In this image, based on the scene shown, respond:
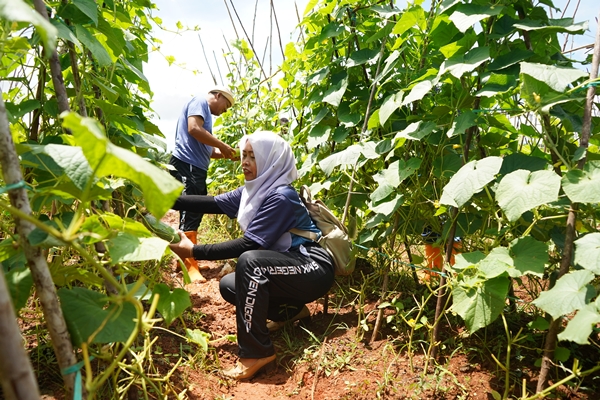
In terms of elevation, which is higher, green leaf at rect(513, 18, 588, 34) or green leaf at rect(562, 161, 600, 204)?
green leaf at rect(513, 18, 588, 34)

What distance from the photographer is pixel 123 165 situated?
2.05ft

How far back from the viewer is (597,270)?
1.13 m

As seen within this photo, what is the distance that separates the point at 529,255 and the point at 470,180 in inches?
11.0

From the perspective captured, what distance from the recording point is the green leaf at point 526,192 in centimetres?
117

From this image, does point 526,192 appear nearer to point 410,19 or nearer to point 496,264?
point 496,264

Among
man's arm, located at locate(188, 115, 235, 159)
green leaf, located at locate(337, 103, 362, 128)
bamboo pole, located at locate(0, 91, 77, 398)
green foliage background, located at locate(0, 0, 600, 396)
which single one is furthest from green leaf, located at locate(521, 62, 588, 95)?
man's arm, located at locate(188, 115, 235, 159)

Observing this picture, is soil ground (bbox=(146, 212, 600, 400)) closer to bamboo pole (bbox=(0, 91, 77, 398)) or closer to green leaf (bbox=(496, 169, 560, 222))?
green leaf (bbox=(496, 169, 560, 222))

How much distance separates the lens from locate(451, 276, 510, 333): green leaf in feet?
4.38

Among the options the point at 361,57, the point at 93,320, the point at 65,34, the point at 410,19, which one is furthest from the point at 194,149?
the point at 93,320

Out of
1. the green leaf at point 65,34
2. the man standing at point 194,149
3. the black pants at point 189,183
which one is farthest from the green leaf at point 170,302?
the black pants at point 189,183

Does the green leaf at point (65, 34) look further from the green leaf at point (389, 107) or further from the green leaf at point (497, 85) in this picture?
the green leaf at point (497, 85)

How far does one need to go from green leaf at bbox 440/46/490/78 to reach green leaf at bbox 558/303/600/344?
0.75 m

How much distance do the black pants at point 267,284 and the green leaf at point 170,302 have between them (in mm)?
754

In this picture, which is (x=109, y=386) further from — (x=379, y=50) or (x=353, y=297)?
(x=379, y=50)
